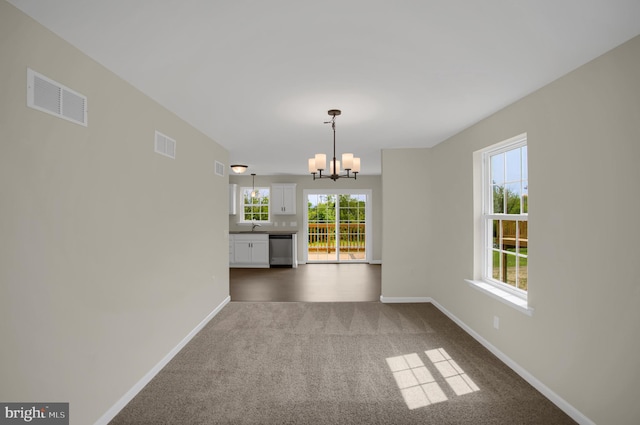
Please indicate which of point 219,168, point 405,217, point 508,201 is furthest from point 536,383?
point 219,168

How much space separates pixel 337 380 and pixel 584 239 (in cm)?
222

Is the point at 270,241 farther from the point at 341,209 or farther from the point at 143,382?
the point at 143,382

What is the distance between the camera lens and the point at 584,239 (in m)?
2.30

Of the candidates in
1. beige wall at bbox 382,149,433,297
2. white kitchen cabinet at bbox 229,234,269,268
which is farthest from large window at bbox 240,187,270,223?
beige wall at bbox 382,149,433,297

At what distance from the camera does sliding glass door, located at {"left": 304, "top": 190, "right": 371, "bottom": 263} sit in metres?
9.45

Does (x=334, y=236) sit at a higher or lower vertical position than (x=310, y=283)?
higher

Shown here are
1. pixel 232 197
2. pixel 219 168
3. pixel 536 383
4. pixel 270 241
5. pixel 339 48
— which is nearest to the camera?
pixel 339 48

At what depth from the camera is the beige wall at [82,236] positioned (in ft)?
5.41

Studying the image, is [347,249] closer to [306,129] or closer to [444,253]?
[444,253]

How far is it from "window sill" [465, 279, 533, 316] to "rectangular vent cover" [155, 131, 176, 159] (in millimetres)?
3620

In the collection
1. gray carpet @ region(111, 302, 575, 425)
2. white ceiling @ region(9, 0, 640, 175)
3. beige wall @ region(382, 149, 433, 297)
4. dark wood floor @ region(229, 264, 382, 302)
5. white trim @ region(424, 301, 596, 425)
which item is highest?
white ceiling @ region(9, 0, 640, 175)

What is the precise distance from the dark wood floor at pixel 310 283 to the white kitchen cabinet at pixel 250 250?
397 mm

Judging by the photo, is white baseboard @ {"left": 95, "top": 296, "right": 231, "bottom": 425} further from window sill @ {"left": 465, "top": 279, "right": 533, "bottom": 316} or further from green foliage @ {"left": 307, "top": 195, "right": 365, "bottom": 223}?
green foliage @ {"left": 307, "top": 195, "right": 365, "bottom": 223}

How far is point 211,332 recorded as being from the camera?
4.08 m
